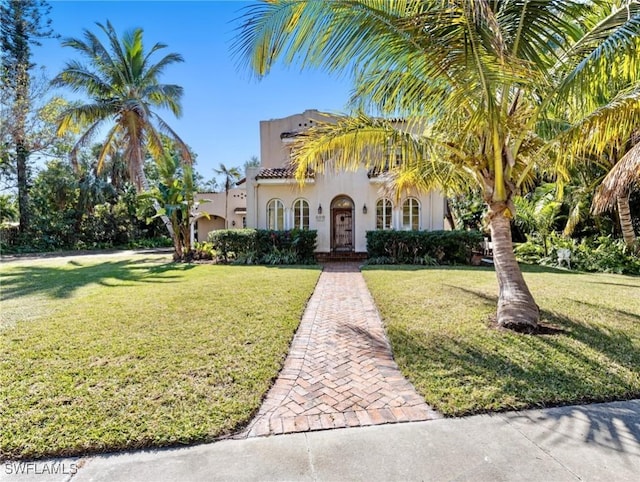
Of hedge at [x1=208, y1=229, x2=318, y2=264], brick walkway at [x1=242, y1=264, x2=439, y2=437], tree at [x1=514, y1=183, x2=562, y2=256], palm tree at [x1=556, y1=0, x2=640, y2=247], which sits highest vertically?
palm tree at [x1=556, y1=0, x2=640, y2=247]

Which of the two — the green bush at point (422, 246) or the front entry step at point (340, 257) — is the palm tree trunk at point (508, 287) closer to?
the green bush at point (422, 246)

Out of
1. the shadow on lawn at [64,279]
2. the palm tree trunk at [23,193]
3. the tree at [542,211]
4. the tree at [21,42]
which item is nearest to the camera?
the shadow on lawn at [64,279]

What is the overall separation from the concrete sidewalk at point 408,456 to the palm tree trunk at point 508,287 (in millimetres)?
2706

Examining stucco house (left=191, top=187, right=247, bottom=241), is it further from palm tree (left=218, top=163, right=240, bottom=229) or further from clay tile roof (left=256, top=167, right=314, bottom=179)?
clay tile roof (left=256, top=167, right=314, bottom=179)

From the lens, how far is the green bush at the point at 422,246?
51.5 feet

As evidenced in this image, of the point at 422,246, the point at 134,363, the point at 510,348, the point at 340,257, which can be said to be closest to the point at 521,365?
the point at 510,348

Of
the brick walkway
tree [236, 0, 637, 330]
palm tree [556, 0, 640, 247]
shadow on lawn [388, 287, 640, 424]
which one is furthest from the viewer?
tree [236, 0, 637, 330]

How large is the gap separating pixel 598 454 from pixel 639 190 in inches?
705

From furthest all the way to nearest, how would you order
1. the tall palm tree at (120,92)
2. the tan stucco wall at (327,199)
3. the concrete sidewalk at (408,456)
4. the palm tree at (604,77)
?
the tall palm tree at (120,92), the tan stucco wall at (327,199), the palm tree at (604,77), the concrete sidewalk at (408,456)

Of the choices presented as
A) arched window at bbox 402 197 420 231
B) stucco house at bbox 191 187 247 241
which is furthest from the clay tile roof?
stucco house at bbox 191 187 247 241

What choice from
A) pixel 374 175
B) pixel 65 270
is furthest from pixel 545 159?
pixel 65 270

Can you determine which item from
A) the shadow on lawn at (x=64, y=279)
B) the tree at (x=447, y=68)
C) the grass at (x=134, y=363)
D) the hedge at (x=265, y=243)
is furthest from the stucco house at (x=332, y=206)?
the tree at (x=447, y=68)

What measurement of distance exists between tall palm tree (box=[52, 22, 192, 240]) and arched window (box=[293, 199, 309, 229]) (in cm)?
734

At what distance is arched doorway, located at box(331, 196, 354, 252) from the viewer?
63.2ft
